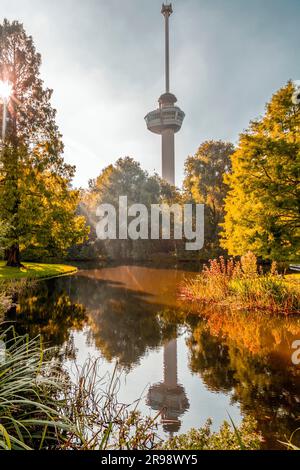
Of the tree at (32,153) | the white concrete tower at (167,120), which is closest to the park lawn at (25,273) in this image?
the tree at (32,153)

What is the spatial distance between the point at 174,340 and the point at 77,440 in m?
4.68

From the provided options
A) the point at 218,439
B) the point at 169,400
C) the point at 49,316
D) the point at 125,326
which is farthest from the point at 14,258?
the point at 218,439

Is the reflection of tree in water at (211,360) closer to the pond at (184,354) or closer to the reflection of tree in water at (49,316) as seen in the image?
the pond at (184,354)

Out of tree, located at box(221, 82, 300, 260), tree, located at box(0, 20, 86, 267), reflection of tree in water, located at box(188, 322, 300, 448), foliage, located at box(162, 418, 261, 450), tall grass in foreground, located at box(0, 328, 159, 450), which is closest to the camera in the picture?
tall grass in foreground, located at box(0, 328, 159, 450)

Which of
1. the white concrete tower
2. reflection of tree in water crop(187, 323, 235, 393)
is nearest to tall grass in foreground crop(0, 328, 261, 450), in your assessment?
reflection of tree in water crop(187, 323, 235, 393)

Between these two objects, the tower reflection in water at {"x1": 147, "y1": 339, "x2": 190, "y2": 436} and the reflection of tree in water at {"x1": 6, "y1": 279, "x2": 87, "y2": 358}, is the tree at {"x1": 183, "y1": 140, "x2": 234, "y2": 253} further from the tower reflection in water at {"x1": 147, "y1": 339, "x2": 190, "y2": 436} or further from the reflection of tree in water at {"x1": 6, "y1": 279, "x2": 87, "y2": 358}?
the tower reflection in water at {"x1": 147, "y1": 339, "x2": 190, "y2": 436}

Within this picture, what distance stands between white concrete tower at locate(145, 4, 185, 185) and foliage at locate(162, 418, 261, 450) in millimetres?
96911

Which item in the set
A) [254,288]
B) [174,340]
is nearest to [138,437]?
[174,340]

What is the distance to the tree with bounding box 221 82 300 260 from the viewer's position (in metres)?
11.2

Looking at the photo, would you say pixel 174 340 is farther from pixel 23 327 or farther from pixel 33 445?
pixel 33 445

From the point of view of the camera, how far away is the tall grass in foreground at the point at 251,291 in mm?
10172

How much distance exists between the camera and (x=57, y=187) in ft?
71.7

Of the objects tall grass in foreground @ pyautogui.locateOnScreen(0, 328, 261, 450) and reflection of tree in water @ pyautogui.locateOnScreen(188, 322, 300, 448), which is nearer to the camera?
tall grass in foreground @ pyautogui.locateOnScreen(0, 328, 261, 450)

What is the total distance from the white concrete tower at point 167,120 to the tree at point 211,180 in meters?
60.8
